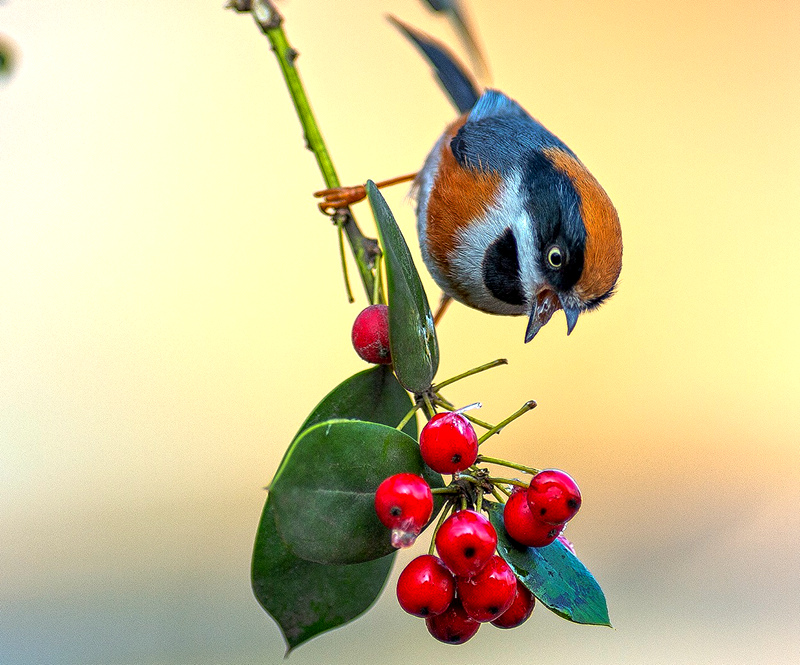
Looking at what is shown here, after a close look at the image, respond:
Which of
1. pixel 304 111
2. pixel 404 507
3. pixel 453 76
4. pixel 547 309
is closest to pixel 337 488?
pixel 404 507

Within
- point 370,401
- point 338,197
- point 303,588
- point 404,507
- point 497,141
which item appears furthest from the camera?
point 497,141

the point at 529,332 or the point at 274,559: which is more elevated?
the point at 529,332

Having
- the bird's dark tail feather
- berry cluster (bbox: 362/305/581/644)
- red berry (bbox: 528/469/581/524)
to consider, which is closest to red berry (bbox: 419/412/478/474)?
berry cluster (bbox: 362/305/581/644)

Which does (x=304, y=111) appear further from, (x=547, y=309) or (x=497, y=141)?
(x=497, y=141)

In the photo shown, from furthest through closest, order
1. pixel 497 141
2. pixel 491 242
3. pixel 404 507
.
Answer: pixel 497 141, pixel 491 242, pixel 404 507

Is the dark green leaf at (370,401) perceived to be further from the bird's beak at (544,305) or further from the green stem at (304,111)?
the bird's beak at (544,305)

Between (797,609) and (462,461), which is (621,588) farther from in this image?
(462,461)

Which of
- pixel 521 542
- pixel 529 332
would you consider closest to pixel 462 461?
pixel 521 542
